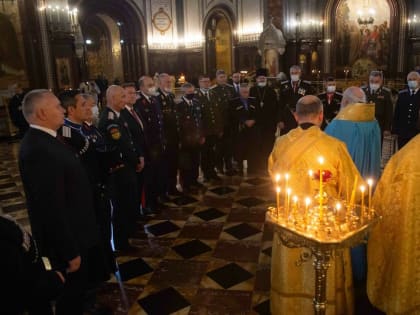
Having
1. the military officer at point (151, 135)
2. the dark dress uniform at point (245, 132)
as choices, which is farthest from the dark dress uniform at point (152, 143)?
the dark dress uniform at point (245, 132)

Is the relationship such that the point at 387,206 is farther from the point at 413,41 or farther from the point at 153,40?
the point at 153,40

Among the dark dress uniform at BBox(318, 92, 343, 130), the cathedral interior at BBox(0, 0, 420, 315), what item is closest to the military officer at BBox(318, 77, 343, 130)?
the dark dress uniform at BBox(318, 92, 343, 130)

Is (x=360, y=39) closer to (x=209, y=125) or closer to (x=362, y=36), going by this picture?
(x=362, y=36)

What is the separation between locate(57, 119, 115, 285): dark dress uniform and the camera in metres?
2.99

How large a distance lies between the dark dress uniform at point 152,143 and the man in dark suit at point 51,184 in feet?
7.99

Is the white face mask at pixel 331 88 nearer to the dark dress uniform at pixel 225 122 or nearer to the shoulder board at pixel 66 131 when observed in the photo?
the dark dress uniform at pixel 225 122

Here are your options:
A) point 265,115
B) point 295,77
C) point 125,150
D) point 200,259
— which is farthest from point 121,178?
point 295,77

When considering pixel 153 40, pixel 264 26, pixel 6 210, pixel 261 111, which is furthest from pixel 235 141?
pixel 153 40

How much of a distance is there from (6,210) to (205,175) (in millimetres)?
3092

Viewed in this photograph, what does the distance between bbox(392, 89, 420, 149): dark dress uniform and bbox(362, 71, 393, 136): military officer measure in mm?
133

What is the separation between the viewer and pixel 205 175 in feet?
21.7

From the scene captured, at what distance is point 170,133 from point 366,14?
52.1 feet

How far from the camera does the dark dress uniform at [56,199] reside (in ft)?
7.57

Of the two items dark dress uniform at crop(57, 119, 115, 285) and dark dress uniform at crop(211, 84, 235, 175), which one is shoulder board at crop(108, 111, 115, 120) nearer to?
dark dress uniform at crop(57, 119, 115, 285)
